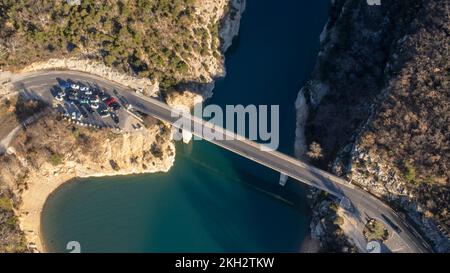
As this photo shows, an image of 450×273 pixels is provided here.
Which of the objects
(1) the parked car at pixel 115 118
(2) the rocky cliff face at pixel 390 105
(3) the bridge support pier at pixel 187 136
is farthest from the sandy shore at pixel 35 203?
(2) the rocky cliff face at pixel 390 105

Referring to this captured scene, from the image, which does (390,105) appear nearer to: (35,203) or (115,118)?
(115,118)

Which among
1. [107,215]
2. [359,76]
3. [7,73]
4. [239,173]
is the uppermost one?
[359,76]

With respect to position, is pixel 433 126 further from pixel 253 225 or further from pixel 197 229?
pixel 197 229

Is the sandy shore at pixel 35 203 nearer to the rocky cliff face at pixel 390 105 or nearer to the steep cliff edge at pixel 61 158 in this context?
the steep cliff edge at pixel 61 158

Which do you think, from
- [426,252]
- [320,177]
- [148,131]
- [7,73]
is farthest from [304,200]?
[7,73]

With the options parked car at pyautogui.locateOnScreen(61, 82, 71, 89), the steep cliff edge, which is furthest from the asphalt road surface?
the steep cliff edge

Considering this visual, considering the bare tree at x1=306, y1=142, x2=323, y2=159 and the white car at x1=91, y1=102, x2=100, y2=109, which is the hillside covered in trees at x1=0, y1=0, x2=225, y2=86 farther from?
the bare tree at x1=306, y1=142, x2=323, y2=159
